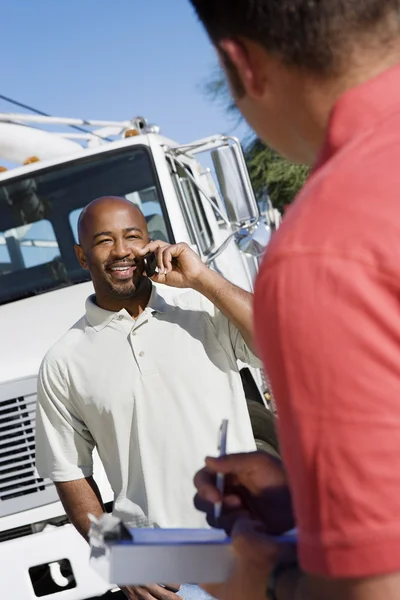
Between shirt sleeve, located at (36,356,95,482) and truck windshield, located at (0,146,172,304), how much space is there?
2458 millimetres

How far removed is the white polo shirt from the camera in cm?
298

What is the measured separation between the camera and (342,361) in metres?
0.90

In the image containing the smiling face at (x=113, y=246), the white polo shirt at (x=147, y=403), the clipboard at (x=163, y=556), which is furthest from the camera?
the smiling face at (x=113, y=246)

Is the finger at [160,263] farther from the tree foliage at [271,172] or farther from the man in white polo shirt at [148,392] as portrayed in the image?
the tree foliage at [271,172]

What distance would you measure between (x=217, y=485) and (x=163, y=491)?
1731mm

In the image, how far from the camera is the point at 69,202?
575cm

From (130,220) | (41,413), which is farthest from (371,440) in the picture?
(130,220)

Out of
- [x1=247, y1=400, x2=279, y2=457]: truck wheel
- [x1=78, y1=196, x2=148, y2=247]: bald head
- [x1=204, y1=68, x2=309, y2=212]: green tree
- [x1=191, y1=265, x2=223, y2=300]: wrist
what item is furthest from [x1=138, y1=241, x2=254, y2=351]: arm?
[x1=204, y1=68, x2=309, y2=212]: green tree

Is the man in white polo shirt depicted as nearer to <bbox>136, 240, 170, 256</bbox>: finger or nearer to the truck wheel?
<bbox>136, 240, 170, 256</bbox>: finger

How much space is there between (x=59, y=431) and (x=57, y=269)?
2.53 metres

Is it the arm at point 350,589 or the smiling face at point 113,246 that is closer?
the arm at point 350,589

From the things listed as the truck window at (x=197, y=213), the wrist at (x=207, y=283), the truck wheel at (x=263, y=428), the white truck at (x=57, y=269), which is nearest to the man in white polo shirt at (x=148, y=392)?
the wrist at (x=207, y=283)

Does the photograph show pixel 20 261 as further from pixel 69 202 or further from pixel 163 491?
pixel 163 491

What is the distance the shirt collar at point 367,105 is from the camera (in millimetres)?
1032
